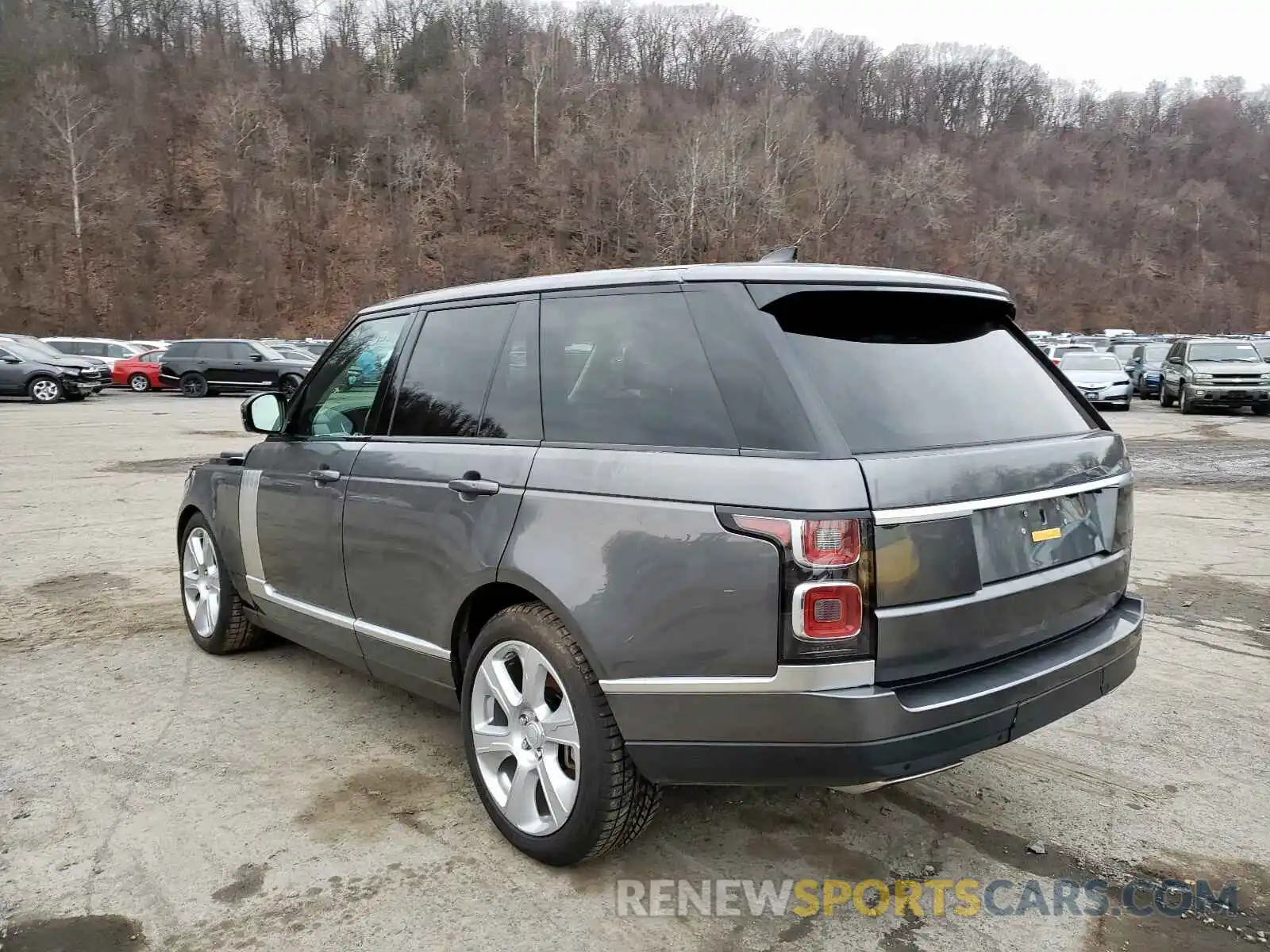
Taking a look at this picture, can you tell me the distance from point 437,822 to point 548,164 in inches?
2776

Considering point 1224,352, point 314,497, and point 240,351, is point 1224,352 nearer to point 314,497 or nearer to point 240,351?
point 314,497

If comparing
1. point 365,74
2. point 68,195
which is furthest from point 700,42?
point 68,195

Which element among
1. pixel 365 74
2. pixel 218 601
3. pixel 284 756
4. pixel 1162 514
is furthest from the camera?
pixel 365 74

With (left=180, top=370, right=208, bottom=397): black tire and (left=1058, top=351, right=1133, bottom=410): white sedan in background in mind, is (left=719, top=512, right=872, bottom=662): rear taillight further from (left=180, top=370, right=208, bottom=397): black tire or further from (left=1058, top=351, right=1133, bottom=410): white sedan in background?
(left=180, top=370, right=208, bottom=397): black tire

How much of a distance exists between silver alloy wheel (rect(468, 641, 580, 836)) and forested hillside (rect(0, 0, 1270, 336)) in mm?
48606

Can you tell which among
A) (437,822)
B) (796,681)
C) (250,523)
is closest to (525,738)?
(437,822)

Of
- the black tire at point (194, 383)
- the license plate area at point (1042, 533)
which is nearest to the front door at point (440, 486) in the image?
the license plate area at point (1042, 533)

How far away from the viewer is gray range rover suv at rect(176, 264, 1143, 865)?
2.33 m

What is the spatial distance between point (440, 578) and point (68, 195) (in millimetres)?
57152

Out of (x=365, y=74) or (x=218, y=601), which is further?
(x=365, y=74)

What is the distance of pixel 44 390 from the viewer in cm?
2403

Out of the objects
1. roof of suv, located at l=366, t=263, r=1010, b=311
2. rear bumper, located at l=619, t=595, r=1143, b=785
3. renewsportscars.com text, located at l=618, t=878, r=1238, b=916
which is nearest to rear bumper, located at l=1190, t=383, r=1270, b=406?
roof of suv, located at l=366, t=263, r=1010, b=311

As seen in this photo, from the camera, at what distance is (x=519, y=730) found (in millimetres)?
2928

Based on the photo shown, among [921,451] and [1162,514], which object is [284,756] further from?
[1162,514]
